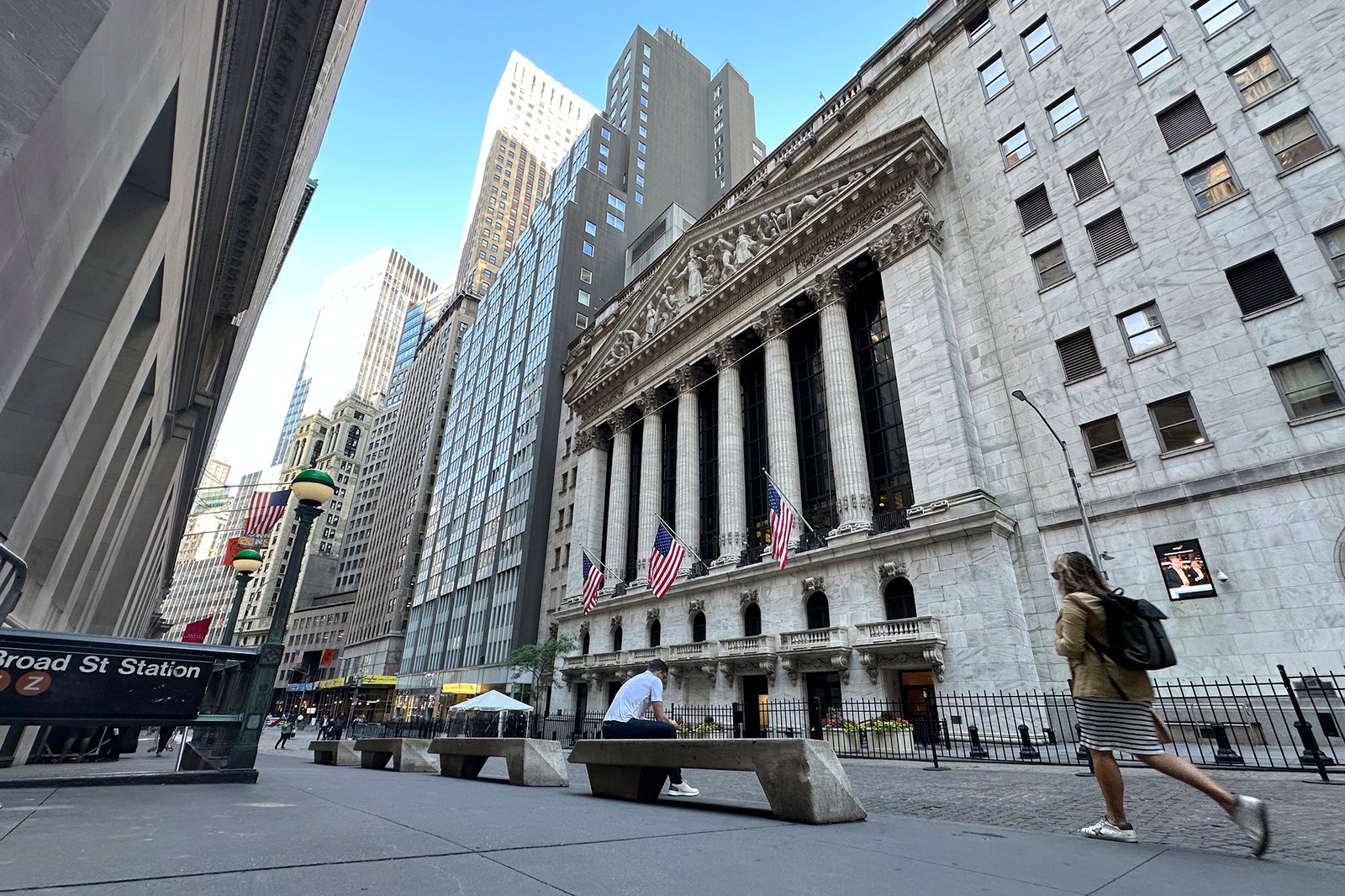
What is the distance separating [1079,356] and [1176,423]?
4.15 m

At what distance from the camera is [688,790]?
7406 mm

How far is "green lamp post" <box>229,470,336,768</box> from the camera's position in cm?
797

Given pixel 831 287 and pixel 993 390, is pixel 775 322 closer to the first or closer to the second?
pixel 831 287

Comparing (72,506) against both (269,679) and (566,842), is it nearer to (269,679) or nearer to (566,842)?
(269,679)

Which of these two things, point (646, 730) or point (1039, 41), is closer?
point (646, 730)

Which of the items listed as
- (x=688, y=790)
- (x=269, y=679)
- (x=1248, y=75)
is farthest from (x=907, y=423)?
(x=269, y=679)

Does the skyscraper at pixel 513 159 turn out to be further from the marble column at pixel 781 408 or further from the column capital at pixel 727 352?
the marble column at pixel 781 408

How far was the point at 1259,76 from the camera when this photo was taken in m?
21.1

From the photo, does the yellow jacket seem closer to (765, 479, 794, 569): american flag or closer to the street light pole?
the street light pole

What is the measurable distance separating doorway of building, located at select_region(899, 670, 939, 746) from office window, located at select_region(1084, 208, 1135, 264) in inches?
691

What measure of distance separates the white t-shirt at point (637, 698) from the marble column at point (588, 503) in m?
33.6

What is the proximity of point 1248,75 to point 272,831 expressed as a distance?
3310 cm

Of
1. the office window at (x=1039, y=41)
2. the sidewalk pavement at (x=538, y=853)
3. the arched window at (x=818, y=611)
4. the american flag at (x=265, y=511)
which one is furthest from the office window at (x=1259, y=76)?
the american flag at (x=265, y=511)

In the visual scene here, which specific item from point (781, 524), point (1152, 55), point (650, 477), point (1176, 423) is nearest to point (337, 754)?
point (781, 524)
